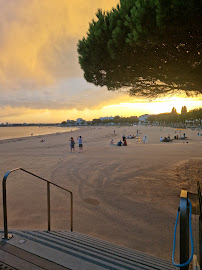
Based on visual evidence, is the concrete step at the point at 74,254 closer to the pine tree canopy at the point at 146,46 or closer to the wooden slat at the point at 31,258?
the wooden slat at the point at 31,258

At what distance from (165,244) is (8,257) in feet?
11.0

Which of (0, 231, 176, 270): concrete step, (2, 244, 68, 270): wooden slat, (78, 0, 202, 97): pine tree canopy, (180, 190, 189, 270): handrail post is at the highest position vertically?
(78, 0, 202, 97): pine tree canopy

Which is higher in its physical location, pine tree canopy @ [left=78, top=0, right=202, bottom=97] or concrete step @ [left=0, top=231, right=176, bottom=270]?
pine tree canopy @ [left=78, top=0, right=202, bottom=97]

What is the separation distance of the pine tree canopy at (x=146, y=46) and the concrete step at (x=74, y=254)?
21.2 ft

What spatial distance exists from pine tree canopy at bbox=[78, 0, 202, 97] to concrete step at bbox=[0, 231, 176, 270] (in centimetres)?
646

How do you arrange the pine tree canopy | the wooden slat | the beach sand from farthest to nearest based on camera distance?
the pine tree canopy → the beach sand → the wooden slat

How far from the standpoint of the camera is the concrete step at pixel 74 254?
236 cm

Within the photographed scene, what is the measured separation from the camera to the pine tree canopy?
5711 mm

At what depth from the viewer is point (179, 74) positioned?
852 centimetres

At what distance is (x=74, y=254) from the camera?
2.54 metres

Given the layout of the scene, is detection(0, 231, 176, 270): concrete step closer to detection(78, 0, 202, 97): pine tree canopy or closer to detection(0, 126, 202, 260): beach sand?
detection(0, 126, 202, 260): beach sand

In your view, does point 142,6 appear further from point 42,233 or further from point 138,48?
point 42,233

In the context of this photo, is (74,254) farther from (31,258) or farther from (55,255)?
(31,258)

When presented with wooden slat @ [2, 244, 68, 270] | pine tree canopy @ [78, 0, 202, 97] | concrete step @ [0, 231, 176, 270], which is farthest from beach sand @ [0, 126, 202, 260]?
pine tree canopy @ [78, 0, 202, 97]
